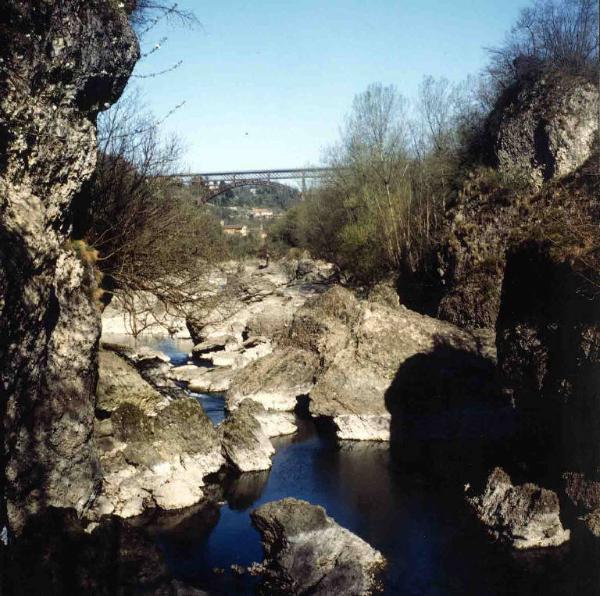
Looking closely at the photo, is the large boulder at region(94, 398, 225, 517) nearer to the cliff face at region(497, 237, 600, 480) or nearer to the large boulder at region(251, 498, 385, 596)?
the large boulder at region(251, 498, 385, 596)

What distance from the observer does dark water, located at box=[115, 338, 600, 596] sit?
41.8ft

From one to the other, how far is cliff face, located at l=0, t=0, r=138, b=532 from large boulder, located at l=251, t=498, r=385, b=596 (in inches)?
167

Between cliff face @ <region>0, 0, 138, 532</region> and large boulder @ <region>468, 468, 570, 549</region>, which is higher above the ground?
cliff face @ <region>0, 0, 138, 532</region>

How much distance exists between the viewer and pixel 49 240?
1262 cm

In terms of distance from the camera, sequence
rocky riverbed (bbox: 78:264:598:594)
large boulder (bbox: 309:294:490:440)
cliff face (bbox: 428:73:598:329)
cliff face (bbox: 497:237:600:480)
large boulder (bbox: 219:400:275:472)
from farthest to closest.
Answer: cliff face (bbox: 428:73:598:329)
large boulder (bbox: 309:294:490:440)
large boulder (bbox: 219:400:275:472)
cliff face (bbox: 497:237:600:480)
rocky riverbed (bbox: 78:264:598:594)

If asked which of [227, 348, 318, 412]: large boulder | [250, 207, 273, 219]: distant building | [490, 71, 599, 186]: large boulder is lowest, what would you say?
[227, 348, 318, 412]: large boulder

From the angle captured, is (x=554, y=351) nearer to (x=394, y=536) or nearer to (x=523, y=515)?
(x=523, y=515)

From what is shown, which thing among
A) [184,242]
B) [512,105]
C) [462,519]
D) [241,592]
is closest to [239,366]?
[184,242]

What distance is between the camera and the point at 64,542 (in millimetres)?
11562

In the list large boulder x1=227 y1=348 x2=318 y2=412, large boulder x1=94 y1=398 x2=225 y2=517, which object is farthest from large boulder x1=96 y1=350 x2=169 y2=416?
large boulder x1=227 y1=348 x2=318 y2=412

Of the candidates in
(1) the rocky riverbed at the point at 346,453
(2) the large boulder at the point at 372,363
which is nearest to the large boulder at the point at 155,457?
(1) the rocky riverbed at the point at 346,453

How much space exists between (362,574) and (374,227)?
26.0 m

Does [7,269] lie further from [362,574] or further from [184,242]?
[184,242]

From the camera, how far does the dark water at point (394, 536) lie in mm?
12750
